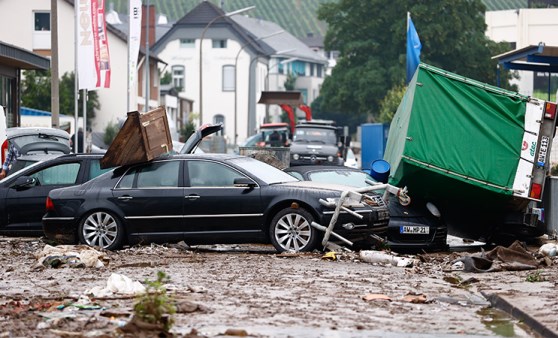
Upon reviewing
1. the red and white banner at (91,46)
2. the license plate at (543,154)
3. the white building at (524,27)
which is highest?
the white building at (524,27)

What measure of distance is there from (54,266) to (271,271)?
2.70 m

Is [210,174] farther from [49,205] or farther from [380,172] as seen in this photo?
[380,172]

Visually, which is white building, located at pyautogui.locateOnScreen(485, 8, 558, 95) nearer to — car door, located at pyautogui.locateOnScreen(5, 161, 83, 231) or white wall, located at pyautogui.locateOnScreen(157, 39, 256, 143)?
white wall, located at pyautogui.locateOnScreen(157, 39, 256, 143)

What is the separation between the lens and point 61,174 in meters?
20.5

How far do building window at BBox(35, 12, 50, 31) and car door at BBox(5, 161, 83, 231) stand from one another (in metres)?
50.7

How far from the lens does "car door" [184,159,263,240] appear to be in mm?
17469

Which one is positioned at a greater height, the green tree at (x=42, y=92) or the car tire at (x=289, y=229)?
Result: the green tree at (x=42, y=92)

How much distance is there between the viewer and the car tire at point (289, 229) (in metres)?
17.3

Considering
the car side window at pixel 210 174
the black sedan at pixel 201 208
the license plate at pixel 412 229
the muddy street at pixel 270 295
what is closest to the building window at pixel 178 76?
the license plate at pixel 412 229

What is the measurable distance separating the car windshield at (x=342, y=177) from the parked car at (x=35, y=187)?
11.2 feet

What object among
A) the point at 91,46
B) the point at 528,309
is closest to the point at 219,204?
the point at 528,309

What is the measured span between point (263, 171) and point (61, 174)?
3941 millimetres

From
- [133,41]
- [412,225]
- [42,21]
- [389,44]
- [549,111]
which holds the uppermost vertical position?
[42,21]

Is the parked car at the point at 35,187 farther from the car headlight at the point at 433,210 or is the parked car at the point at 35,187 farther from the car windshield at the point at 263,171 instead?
the car headlight at the point at 433,210
